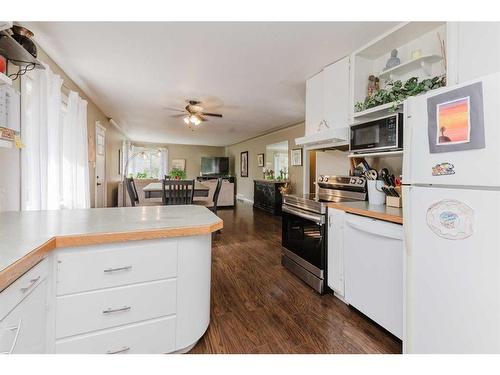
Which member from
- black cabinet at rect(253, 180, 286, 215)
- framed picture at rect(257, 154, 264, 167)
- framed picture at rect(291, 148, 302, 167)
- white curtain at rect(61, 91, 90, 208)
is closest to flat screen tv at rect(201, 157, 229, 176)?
framed picture at rect(257, 154, 264, 167)

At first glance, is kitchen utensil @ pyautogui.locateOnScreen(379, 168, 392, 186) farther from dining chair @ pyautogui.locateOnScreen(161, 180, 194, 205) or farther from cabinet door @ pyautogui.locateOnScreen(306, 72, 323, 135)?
dining chair @ pyautogui.locateOnScreen(161, 180, 194, 205)

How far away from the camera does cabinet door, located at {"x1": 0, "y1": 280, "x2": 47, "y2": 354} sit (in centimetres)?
77

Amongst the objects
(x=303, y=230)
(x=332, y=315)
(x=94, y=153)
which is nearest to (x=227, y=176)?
(x=94, y=153)

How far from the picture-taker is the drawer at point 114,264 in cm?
110

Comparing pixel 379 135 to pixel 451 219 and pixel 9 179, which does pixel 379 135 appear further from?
pixel 9 179

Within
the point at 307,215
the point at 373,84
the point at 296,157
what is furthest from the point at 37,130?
the point at 296,157

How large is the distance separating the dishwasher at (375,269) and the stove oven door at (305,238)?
267 mm

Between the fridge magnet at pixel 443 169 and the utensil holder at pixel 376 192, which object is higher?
the fridge magnet at pixel 443 169

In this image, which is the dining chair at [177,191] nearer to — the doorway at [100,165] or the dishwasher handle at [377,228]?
the doorway at [100,165]

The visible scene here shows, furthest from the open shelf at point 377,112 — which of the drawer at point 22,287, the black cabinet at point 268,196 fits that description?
the black cabinet at point 268,196

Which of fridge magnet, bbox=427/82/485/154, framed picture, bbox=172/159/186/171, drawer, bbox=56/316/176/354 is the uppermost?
framed picture, bbox=172/159/186/171

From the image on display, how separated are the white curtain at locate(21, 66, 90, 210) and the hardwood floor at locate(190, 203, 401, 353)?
180 cm
